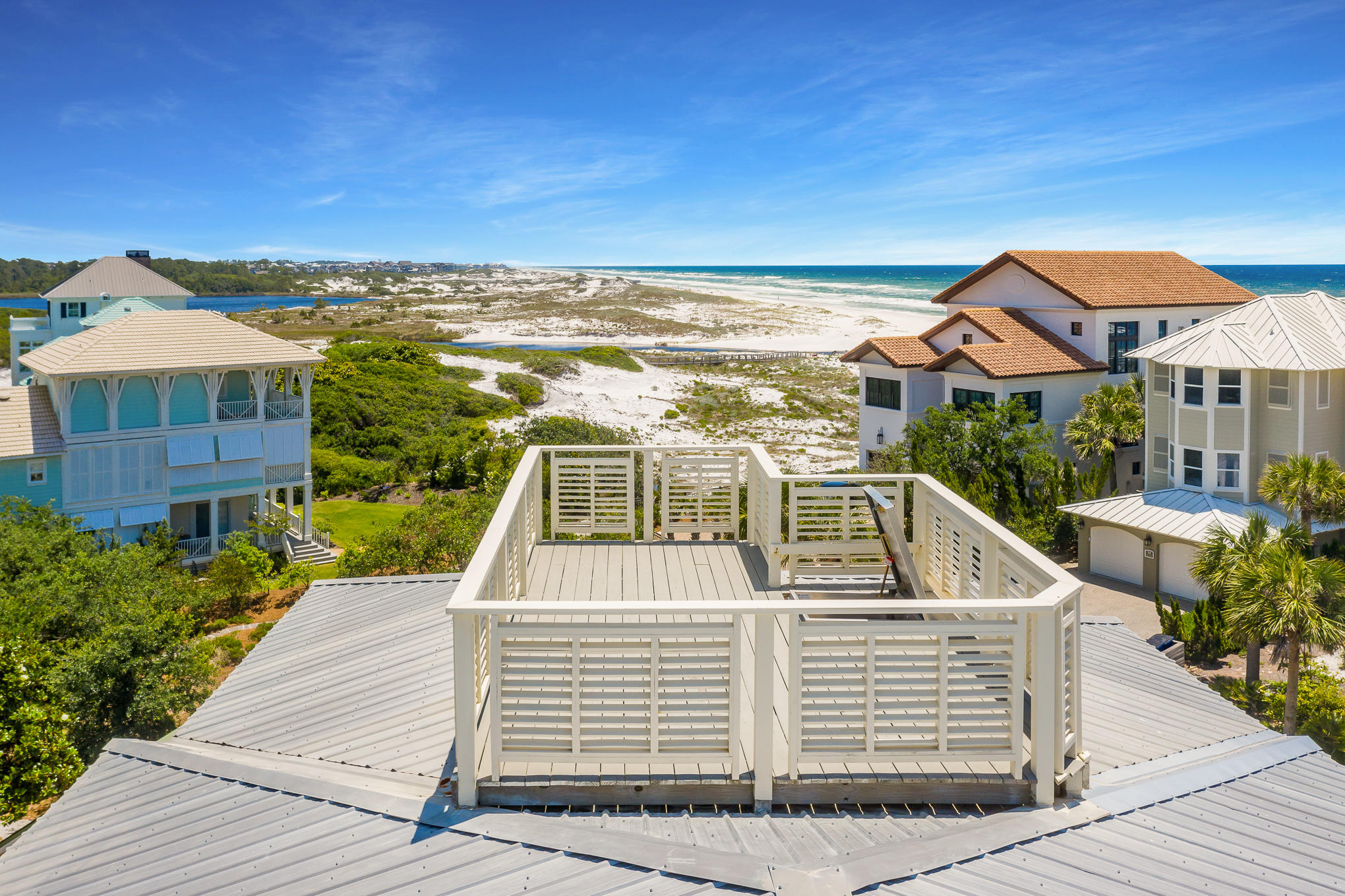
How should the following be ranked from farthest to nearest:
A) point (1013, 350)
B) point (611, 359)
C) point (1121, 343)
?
point (611, 359)
point (1121, 343)
point (1013, 350)

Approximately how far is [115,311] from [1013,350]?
3499 centimetres

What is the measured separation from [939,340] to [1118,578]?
11.2 meters

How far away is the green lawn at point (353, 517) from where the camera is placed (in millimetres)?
28222

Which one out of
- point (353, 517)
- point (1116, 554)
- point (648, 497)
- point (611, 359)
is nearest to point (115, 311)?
point (353, 517)

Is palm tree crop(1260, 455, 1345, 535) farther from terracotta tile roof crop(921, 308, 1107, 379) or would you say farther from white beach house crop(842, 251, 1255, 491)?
terracotta tile roof crop(921, 308, 1107, 379)

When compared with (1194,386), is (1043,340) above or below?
above

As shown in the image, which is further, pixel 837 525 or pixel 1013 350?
pixel 1013 350

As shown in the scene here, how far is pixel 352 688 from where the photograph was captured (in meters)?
7.22

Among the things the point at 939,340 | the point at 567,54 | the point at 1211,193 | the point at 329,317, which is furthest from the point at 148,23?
the point at 1211,193

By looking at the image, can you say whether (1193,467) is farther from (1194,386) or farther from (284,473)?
Answer: (284,473)

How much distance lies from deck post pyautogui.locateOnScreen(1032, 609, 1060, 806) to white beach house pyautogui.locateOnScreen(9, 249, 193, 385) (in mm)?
39640

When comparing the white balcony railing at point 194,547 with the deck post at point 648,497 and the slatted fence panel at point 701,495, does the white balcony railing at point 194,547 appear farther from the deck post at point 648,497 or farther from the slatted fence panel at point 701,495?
the slatted fence panel at point 701,495

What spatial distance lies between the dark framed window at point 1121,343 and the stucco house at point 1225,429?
5858 mm

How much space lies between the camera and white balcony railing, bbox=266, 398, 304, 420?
26.2m
